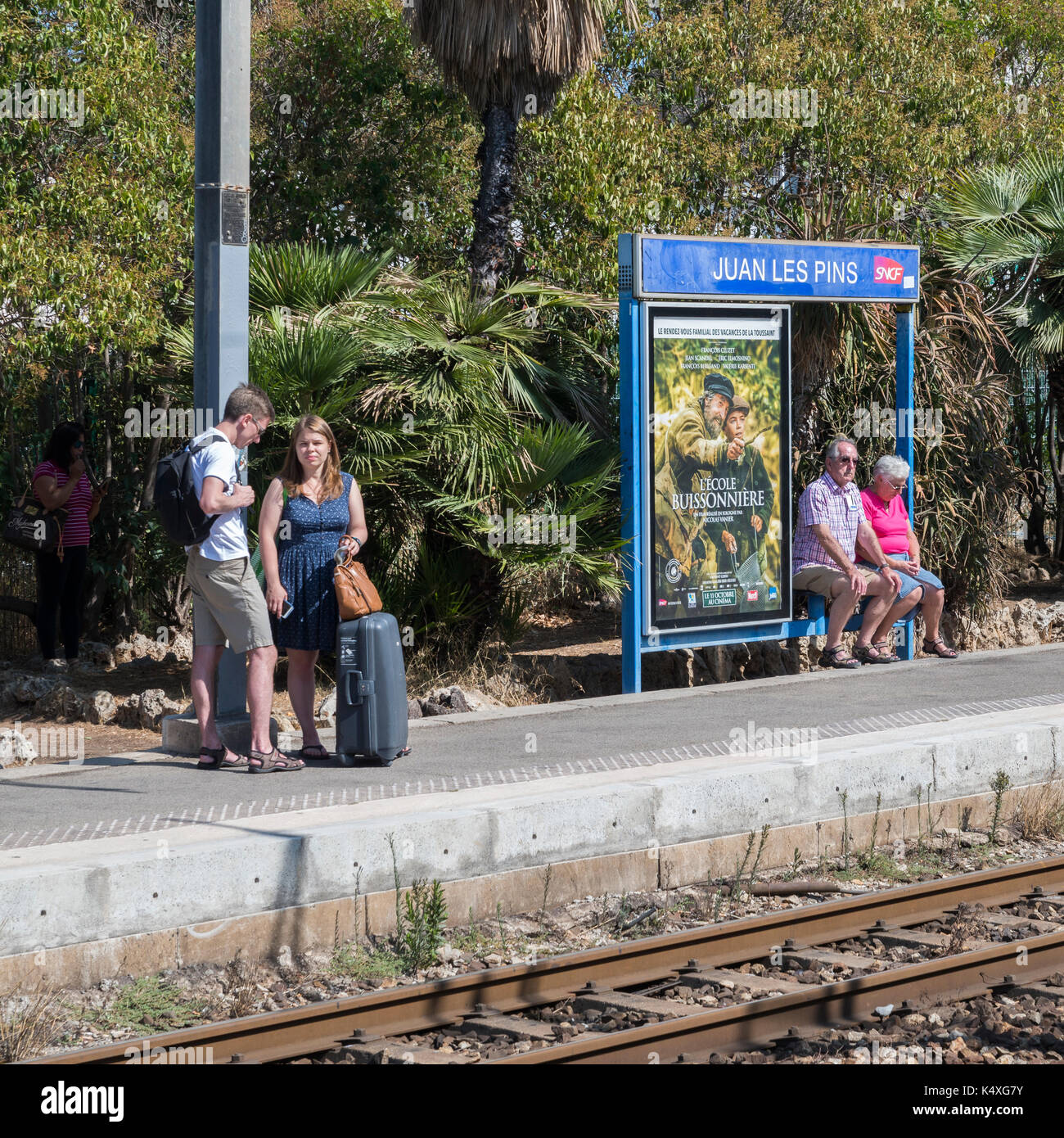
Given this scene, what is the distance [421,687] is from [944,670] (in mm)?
3868

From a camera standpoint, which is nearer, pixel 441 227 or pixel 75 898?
pixel 75 898

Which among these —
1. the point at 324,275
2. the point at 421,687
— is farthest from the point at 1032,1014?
the point at 324,275

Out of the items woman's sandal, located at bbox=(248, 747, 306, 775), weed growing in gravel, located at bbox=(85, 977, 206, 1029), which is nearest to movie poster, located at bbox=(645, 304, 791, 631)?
woman's sandal, located at bbox=(248, 747, 306, 775)

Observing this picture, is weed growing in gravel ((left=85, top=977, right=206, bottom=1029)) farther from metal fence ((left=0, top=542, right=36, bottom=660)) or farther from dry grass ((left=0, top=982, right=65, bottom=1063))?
metal fence ((left=0, top=542, right=36, bottom=660))

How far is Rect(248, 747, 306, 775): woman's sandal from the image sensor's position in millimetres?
7648

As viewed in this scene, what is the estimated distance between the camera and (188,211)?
12477mm

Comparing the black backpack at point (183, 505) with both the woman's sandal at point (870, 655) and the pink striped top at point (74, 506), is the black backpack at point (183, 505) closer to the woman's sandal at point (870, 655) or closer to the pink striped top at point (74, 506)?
the pink striped top at point (74, 506)

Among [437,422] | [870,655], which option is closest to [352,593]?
[437,422]

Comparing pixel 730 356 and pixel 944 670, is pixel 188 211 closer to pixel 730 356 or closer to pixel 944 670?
pixel 730 356

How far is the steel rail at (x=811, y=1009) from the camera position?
5043 mm

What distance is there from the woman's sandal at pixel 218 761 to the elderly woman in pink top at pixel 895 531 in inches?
223
